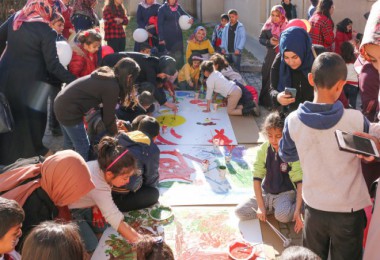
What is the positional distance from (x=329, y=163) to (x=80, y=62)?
3.36 metres

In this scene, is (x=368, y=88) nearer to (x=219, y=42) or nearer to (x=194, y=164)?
(x=194, y=164)

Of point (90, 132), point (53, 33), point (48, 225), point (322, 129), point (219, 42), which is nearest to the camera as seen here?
point (48, 225)

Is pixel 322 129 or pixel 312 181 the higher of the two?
pixel 322 129

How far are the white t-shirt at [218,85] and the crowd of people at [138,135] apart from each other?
0.02 m

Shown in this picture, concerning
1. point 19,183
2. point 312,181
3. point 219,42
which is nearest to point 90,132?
point 19,183

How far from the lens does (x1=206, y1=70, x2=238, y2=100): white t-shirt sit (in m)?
5.62

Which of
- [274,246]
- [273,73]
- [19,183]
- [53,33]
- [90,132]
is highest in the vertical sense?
[53,33]

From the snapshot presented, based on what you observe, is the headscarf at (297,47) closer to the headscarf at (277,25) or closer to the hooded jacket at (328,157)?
the hooded jacket at (328,157)

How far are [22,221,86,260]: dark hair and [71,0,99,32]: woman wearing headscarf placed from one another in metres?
4.94

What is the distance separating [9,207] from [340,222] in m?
1.64

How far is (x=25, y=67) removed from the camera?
3.72 metres

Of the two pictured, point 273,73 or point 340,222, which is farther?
point 273,73

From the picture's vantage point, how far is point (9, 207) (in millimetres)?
2033

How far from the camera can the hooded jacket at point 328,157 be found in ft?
6.53
